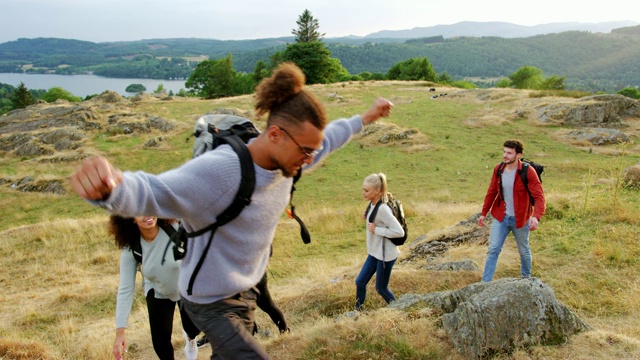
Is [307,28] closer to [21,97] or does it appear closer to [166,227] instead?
[21,97]

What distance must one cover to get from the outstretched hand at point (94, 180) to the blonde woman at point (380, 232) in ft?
12.3

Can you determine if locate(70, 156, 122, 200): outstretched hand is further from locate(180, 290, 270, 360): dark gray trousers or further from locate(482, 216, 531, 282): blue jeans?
locate(482, 216, 531, 282): blue jeans

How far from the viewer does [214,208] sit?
1888 mm

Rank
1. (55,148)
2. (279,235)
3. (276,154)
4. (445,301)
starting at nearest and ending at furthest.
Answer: (276,154) → (445,301) → (279,235) → (55,148)

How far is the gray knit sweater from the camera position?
1621 millimetres

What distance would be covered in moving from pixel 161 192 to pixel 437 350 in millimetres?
2752

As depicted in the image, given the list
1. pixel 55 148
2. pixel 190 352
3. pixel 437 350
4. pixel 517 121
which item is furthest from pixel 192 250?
pixel 55 148

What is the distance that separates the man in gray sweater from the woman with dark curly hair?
4.92 ft

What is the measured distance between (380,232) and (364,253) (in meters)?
4.88

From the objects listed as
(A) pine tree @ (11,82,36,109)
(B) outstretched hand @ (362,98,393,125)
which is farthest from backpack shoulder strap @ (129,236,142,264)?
(A) pine tree @ (11,82,36,109)

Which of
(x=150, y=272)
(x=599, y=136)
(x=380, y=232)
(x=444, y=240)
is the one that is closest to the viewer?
(x=150, y=272)

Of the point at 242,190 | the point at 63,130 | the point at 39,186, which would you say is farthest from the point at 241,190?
the point at 63,130

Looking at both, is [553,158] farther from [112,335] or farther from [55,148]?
[55,148]

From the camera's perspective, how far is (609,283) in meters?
5.78
